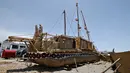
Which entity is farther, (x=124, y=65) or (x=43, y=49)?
(x=43, y=49)

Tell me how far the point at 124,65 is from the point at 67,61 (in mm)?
10883

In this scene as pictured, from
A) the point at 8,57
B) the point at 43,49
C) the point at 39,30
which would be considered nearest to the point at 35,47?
the point at 43,49

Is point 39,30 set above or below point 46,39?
above

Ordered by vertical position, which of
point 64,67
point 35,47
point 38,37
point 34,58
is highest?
point 38,37

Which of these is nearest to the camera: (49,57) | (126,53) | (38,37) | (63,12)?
(126,53)

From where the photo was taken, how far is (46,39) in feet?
63.5

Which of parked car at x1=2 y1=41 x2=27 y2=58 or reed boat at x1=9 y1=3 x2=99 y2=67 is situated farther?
parked car at x1=2 y1=41 x2=27 y2=58

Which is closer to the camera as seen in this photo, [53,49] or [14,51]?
[53,49]

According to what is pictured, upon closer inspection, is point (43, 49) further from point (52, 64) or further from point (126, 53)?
point (126, 53)

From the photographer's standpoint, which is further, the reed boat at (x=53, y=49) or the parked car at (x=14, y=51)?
the parked car at (x=14, y=51)

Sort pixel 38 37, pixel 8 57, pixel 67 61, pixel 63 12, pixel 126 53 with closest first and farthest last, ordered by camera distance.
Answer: pixel 126 53 < pixel 67 61 < pixel 38 37 < pixel 8 57 < pixel 63 12

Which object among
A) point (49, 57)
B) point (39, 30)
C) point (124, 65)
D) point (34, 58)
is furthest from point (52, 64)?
point (124, 65)

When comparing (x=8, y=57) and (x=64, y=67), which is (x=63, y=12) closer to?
(x=8, y=57)

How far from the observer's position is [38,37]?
19828 mm
